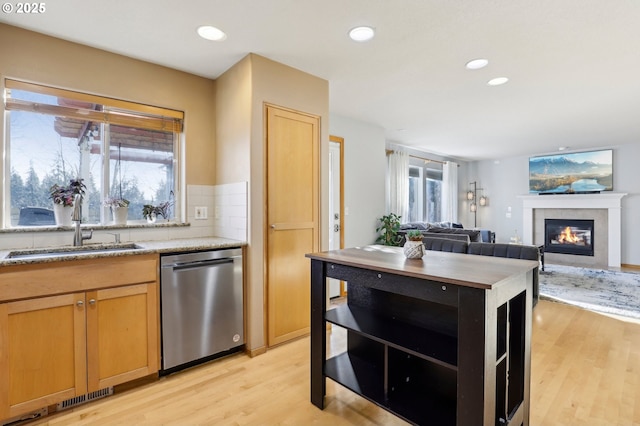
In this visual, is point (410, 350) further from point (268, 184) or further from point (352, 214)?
point (352, 214)

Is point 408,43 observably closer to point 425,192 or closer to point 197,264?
point 197,264

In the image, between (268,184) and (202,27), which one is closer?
(202,27)

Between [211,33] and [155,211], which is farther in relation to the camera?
[155,211]

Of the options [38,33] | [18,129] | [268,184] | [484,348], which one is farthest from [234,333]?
[38,33]

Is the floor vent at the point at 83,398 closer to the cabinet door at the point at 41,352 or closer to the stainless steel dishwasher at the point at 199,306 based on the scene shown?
the cabinet door at the point at 41,352

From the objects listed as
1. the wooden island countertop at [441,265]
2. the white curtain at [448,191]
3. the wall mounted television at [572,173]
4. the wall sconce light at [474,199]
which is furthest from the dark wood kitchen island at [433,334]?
the wall sconce light at [474,199]

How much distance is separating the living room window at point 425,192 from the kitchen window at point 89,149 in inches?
190

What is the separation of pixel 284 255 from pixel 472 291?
184cm

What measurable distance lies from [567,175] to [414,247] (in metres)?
A: 7.36

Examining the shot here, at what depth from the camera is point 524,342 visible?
1643mm

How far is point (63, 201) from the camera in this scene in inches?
95.3

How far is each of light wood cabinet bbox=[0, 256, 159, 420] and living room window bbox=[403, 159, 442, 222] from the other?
523 cm

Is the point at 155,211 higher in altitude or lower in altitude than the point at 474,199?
lower
